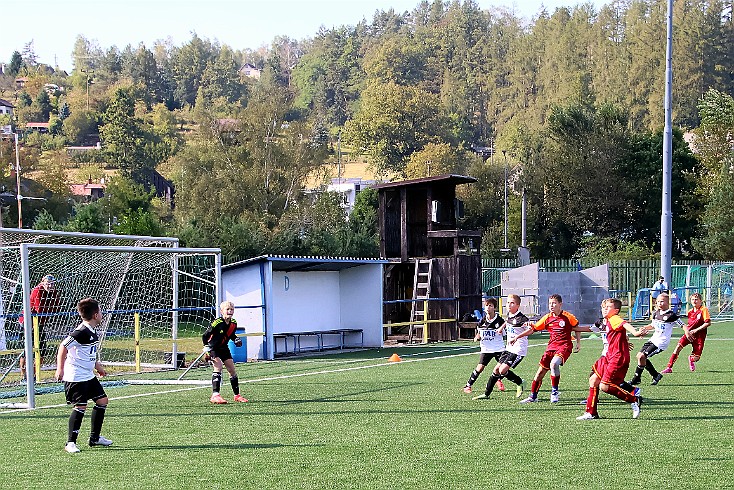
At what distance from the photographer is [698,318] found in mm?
17562

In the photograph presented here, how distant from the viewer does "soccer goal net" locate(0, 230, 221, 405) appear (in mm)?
18469

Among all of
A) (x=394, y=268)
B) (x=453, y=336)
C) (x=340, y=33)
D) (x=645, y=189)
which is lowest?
(x=453, y=336)

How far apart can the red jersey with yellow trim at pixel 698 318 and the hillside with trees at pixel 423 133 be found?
27.9 meters

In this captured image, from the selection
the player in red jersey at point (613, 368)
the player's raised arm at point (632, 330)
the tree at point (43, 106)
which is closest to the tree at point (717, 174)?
the player's raised arm at point (632, 330)

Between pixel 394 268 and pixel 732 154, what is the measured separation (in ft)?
137

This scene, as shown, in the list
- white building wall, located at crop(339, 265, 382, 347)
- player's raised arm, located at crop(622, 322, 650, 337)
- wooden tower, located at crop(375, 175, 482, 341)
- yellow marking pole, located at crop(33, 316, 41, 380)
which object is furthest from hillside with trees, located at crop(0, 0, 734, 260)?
player's raised arm, located at crop(622, 322, 650, 337)

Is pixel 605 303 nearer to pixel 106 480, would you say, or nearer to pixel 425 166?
pixel 106 480

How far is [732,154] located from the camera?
64.5 metres

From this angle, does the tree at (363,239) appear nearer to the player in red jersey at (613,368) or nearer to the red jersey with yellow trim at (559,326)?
the red jersey with yellow trim at (559,326)

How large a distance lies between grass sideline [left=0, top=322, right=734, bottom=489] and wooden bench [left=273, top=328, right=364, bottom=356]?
724cm

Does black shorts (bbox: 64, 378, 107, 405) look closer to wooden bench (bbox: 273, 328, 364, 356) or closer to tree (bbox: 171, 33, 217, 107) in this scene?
wooden bench (bbox: 273, 328, 364, 356)

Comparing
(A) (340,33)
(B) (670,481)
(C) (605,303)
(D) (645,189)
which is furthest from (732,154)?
(A) (340,33)

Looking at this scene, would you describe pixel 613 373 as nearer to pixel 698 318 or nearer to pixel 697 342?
pixel 698 318

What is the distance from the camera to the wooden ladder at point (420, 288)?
94.4 ft
